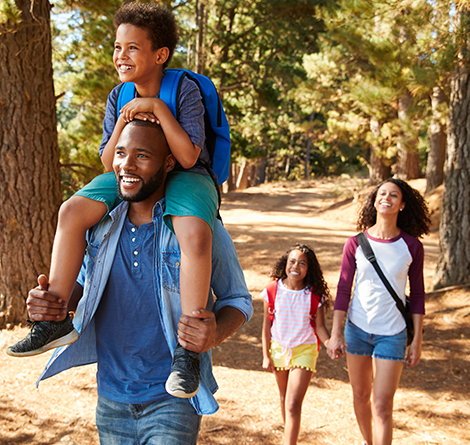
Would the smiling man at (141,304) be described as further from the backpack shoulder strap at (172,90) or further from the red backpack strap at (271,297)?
the red backpack strap at (271,297)

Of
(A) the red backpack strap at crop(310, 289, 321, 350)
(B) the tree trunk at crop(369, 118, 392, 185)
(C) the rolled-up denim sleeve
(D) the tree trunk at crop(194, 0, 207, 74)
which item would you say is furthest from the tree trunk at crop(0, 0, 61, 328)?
(B) the tree trunk at crop(369, 118, 392, 185)

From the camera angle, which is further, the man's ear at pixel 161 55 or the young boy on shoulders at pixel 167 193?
the man's ear at pixel 161 55

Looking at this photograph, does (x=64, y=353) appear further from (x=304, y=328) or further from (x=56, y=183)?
(x=56, y=183)

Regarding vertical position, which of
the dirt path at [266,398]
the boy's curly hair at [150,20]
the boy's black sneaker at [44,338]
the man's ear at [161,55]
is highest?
the boy's curly hair at [150,20]

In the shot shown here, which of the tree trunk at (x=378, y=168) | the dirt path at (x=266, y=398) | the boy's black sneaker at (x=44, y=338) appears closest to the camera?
the boy's black sneaker at (x=44, y=338)

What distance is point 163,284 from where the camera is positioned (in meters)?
1.77

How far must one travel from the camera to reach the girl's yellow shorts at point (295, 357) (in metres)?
3.37

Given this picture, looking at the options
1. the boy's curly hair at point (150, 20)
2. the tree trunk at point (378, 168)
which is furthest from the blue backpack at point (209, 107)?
the tree trunk at point (378, 168)

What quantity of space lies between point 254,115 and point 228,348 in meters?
20.2

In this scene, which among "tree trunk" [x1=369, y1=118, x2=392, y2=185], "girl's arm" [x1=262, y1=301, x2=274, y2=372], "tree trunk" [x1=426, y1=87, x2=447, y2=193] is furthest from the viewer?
"tree trunk" [x1=369, y1=118, x2=392, y2=185]

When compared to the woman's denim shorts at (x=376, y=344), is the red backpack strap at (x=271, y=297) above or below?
above

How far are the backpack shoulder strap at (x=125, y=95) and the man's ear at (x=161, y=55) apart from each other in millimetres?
176

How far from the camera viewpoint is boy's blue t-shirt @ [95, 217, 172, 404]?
1.83m

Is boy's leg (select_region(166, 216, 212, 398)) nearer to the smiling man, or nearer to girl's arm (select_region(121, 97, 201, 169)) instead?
the smiling man
